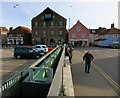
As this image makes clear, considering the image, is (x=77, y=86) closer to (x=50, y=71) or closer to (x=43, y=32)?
(x=50, y=71)

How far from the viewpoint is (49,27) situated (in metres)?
39.1

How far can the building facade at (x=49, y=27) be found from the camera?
3834cm

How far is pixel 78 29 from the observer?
3791cm

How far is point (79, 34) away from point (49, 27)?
13.3 metres

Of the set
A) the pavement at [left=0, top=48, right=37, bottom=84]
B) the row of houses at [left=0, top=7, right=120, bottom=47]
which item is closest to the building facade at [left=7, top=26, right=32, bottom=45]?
the row of houses at [left=0, top=7, right=120, bottom=47]

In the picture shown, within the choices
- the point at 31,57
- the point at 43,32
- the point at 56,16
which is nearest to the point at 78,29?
the point at 56,16

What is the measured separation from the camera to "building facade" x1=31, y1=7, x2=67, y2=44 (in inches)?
1510

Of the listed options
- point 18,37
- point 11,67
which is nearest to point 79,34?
point 18,37

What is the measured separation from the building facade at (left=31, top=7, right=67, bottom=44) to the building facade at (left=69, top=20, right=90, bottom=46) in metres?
3.39

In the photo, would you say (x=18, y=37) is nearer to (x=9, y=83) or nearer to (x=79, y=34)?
(x=79, y=34)

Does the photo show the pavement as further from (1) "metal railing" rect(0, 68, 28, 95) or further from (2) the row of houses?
(2) the row of houses

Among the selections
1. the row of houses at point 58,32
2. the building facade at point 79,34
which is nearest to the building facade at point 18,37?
the row of houses at point 58,32

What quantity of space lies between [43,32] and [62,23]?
9.15 meters

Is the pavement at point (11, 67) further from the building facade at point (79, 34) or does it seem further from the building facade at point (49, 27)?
the building facade at point (79, 34)
